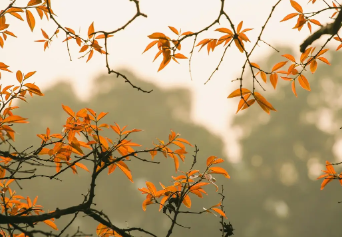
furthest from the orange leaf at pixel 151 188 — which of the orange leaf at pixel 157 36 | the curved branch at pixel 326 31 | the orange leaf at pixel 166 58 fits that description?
the curved branch at pixel 326 31

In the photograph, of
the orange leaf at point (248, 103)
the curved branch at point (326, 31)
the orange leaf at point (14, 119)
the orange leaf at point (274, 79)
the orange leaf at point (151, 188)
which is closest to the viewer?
the curved branch at point (326, 31)

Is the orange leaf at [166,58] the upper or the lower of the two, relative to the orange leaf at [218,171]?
upper

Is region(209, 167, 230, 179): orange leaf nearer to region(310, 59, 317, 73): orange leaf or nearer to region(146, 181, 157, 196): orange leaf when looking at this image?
region(146, 181, 157, 196): orange leaf

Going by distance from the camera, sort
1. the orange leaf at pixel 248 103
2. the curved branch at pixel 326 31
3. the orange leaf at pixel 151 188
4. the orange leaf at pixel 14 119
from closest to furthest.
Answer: the curved branch at pixel 326 31 < the orange leaf at pixel 248 103 < the orange leaf at pixel 14 119 < the orange leaf at pixel 151 188

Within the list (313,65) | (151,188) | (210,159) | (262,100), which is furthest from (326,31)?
(151,188)

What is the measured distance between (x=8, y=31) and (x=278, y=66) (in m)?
1.63

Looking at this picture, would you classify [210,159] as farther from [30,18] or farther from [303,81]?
[30,18]

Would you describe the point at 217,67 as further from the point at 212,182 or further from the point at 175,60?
the point at 212,182

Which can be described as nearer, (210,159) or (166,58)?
(166,58)

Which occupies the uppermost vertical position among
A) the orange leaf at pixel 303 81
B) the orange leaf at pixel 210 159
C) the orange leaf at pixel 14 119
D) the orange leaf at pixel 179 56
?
the orange leaf at pixel 303 81

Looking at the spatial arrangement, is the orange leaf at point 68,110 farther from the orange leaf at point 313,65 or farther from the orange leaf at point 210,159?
the orange leaf at point 313,65

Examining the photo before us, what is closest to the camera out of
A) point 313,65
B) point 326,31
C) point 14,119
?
point 326,31

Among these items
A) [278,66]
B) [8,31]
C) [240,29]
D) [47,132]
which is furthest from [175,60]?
[8,31]

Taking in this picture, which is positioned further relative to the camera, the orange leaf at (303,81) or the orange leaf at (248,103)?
the orange leaf at (303,81)
